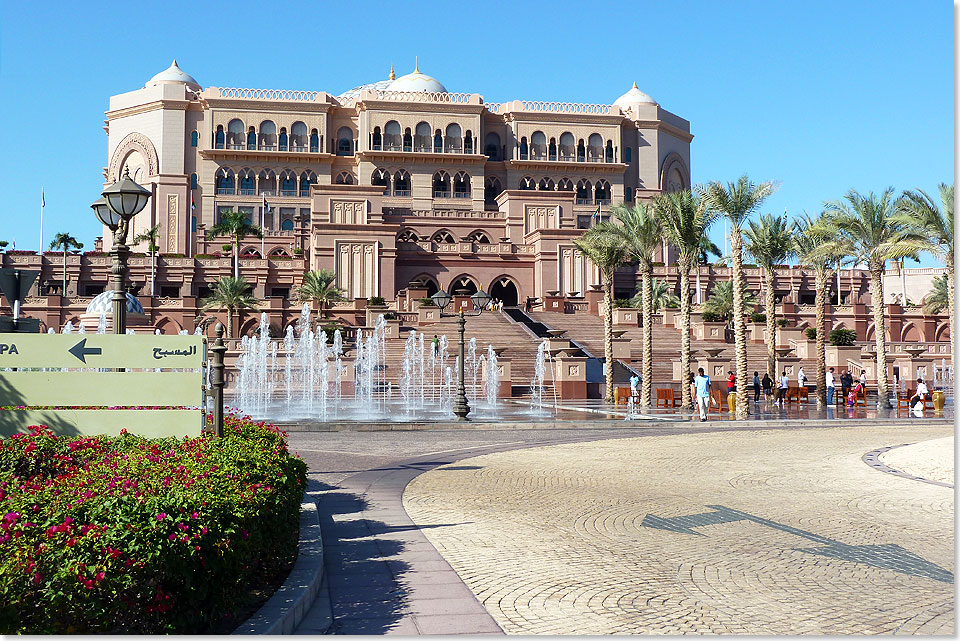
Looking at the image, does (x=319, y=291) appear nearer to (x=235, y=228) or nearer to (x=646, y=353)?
(x=235, y=228)

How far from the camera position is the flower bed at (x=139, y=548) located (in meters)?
4.59

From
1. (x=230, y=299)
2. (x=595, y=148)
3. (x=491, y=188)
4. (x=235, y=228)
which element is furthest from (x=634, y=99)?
(x=230, y=299)

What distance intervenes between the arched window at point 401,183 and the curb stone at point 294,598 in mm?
73944

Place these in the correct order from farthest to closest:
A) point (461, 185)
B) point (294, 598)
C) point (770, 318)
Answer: point (461, 185)
point (770, 318)
point (294, 598)

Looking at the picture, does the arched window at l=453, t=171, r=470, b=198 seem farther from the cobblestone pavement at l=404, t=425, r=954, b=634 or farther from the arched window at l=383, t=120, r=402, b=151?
the cobblestone pavement at l=404, t=425, r=954, b=634

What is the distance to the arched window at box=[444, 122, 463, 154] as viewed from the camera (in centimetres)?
8112

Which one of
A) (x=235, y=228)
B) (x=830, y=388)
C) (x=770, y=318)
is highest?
(x=235, y=228)

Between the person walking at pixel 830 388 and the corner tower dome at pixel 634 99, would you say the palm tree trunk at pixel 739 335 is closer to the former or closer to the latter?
the person walking at pixel 830 388

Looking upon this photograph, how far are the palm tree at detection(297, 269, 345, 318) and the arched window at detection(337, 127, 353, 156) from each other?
28624mm

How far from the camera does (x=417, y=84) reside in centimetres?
9281

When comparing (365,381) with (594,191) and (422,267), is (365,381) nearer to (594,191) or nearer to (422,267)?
(422,267)

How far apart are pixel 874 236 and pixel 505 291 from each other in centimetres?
4030

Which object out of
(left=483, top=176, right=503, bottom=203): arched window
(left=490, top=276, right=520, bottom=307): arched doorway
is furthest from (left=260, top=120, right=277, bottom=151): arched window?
(left=490, top=276, right=520, bottom=307): arched doorway

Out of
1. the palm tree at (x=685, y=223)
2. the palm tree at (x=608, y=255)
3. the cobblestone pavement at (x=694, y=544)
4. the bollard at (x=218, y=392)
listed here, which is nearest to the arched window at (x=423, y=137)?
the palm tree at (x=608, y=255)
